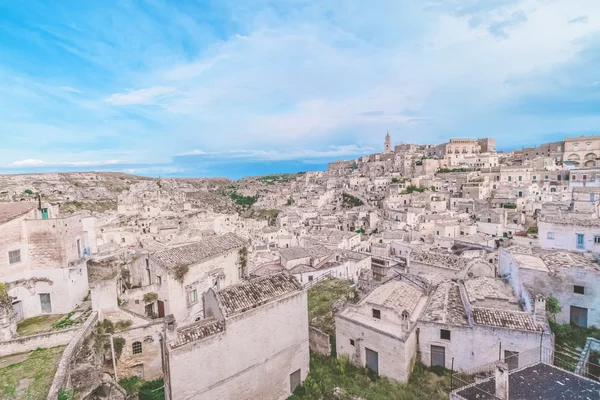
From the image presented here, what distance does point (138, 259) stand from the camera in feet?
58.8

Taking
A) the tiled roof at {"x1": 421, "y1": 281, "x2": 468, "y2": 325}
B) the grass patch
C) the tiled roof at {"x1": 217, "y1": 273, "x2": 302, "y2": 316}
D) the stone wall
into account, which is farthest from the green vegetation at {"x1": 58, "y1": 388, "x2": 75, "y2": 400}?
the tiled roof at {"x1": 421, "y1": 281, "x2": 468, "y2": 325}

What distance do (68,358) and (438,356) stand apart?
15.2 metres

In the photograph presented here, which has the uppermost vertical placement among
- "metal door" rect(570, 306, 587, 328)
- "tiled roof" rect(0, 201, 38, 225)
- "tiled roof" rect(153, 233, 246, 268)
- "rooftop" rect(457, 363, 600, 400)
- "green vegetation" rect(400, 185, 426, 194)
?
"tiled roof" rect(0, 201, 38, 225)

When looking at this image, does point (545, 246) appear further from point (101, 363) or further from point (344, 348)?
point (101, 363)

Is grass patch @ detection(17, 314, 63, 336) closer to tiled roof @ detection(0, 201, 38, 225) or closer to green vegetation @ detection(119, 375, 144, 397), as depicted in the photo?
green vegetation @ detection(119, 375, 144, 397)

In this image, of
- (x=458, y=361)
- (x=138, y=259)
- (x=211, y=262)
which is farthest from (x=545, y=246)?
(x=138, y=259)

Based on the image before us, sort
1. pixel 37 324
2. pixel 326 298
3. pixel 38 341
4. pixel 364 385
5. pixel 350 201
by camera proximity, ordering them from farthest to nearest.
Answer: pixel 350 201 < pixel 326 298 < pixel 37 324 < pixel 364 385 < pixel 38 341

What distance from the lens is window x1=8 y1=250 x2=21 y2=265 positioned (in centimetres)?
1458

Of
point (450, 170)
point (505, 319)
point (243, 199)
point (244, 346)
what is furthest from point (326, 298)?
point (243, 199)

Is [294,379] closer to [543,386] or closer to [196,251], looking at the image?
[196,251]

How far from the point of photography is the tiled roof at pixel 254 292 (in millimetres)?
13000

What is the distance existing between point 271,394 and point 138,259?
10411 mm

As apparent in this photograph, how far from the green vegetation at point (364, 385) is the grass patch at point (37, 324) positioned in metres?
11.5

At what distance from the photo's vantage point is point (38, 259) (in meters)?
15.5
